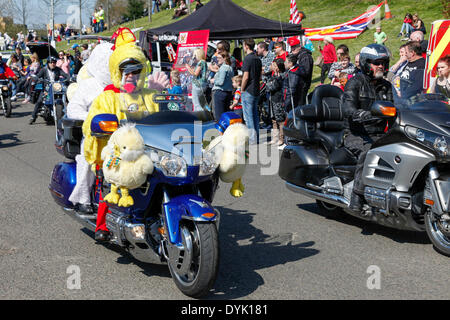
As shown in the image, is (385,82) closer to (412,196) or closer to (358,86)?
(358,86)

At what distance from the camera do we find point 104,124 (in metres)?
4.40

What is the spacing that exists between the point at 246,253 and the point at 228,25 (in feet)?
34.5

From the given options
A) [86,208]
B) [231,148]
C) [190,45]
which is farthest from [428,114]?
[190,45]

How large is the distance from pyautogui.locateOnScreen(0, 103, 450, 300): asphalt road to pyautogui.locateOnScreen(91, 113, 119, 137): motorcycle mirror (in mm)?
1133

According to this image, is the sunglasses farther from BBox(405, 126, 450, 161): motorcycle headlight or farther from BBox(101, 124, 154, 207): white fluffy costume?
BBox(101, 124, 154, 207): white fluffy costume

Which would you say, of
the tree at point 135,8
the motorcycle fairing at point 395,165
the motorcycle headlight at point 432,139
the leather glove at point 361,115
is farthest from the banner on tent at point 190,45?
the tree at point 135,8

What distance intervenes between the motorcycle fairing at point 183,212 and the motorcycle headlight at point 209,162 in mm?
198

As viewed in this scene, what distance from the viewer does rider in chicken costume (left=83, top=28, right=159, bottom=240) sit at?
480 cm

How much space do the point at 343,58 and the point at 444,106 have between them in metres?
6.41

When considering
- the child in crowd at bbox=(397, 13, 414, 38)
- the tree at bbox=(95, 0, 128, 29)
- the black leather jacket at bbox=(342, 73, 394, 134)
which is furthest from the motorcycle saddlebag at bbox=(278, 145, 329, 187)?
the tree at bbox=(95, 0, 128, 29)

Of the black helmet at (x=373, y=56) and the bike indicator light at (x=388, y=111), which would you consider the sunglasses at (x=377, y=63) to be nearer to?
the black helmet at (x=373, y=56)

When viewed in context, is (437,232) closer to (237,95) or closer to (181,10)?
(237,95)

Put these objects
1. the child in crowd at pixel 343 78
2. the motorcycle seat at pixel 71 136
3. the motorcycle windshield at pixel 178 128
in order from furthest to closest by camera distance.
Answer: the child in crowd at pixel 343 78, the motorcycle seat at pixel 71 136, the motorcycle windshield at pixel 178 128

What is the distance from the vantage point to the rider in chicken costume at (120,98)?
15.8 ft
